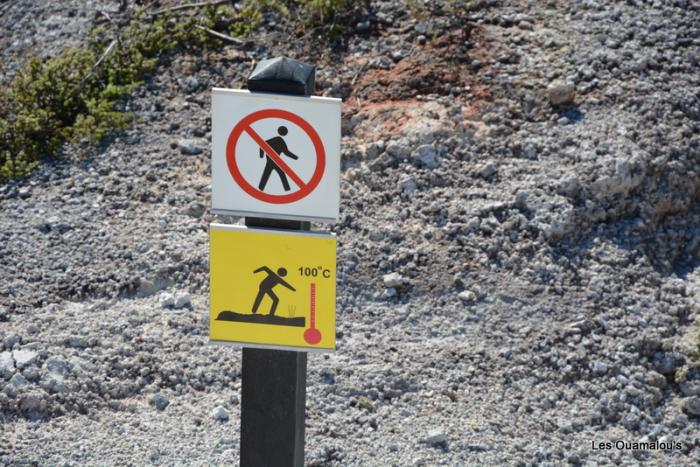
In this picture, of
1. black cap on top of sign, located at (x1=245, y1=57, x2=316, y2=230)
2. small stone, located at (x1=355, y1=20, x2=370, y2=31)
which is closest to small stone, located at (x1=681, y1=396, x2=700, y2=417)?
black cap on top of sign, located at (x1=245, y1=57, x2=316, y2=230)

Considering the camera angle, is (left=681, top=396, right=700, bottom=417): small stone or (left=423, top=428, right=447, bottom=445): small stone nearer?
(left=423, top=428, right=447, bottom=445): small stone

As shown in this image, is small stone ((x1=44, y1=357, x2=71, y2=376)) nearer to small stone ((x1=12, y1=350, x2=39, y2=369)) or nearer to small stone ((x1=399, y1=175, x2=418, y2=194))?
small stone ((x1=12, y1=350, x2=39, y2=369))

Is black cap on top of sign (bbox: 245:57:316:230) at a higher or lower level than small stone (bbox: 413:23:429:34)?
lower

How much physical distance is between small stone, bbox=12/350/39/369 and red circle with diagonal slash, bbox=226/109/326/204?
2075 mm

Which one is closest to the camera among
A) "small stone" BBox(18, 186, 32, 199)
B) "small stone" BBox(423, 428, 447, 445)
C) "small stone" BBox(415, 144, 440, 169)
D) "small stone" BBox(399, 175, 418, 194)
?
"small stone" BBox(423, 428, 447, 445)

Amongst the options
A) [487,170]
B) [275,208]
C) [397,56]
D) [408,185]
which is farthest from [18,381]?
[397,56]

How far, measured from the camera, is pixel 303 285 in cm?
336

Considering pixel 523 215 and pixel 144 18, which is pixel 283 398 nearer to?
pixel 523 215

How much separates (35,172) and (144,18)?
1.55 meters

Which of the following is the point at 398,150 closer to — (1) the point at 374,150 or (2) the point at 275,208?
(1) the point at 374,150

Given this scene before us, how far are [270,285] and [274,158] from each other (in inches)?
16.1

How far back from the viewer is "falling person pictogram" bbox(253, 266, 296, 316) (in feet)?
11.0

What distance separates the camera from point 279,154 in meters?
3.33

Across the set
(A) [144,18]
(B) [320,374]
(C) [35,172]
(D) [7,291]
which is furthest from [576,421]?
(A) [144,18]
